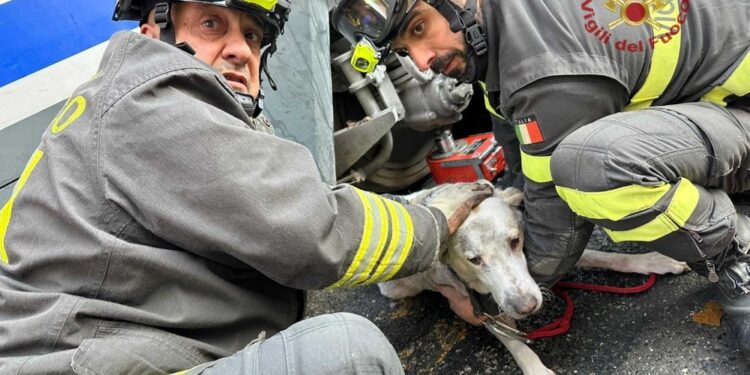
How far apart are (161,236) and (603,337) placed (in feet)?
5.26

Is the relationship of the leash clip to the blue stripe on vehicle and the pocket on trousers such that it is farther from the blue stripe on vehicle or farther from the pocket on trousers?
the blue stripe on vehicle

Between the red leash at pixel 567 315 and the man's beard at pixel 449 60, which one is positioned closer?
the man's beard at pixel 449 60

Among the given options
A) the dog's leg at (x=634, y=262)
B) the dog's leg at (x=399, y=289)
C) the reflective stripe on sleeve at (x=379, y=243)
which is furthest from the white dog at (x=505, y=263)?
the reflective stripe on sleeve at (x=379, y=243)

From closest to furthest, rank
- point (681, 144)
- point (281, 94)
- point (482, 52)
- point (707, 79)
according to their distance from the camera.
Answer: point (681, 144) < point (707, 79) < point (482, 52) < point (281, 94)

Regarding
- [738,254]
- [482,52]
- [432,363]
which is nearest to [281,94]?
[482,52]

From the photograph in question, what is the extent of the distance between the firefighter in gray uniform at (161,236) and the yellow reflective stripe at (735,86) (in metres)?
1.30

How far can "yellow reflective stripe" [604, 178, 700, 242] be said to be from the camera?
166 cm

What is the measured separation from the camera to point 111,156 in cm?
134

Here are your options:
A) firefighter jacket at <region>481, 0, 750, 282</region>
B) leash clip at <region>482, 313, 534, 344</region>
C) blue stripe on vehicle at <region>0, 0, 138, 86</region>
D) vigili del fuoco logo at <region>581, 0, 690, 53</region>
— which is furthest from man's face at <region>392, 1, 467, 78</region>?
blue stripe on vehicle at <region>0, 0, 138, 86</region>

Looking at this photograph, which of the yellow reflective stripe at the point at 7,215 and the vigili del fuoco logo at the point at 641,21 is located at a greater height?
the yellow reflective stripe at the point at 7,215

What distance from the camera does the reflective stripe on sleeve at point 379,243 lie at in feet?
5.35

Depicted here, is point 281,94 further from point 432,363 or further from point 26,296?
point 26,296

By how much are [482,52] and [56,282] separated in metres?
1.47

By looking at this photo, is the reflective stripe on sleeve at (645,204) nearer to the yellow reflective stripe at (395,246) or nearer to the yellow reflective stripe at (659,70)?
the yellow reflective stripe at (659,70)
